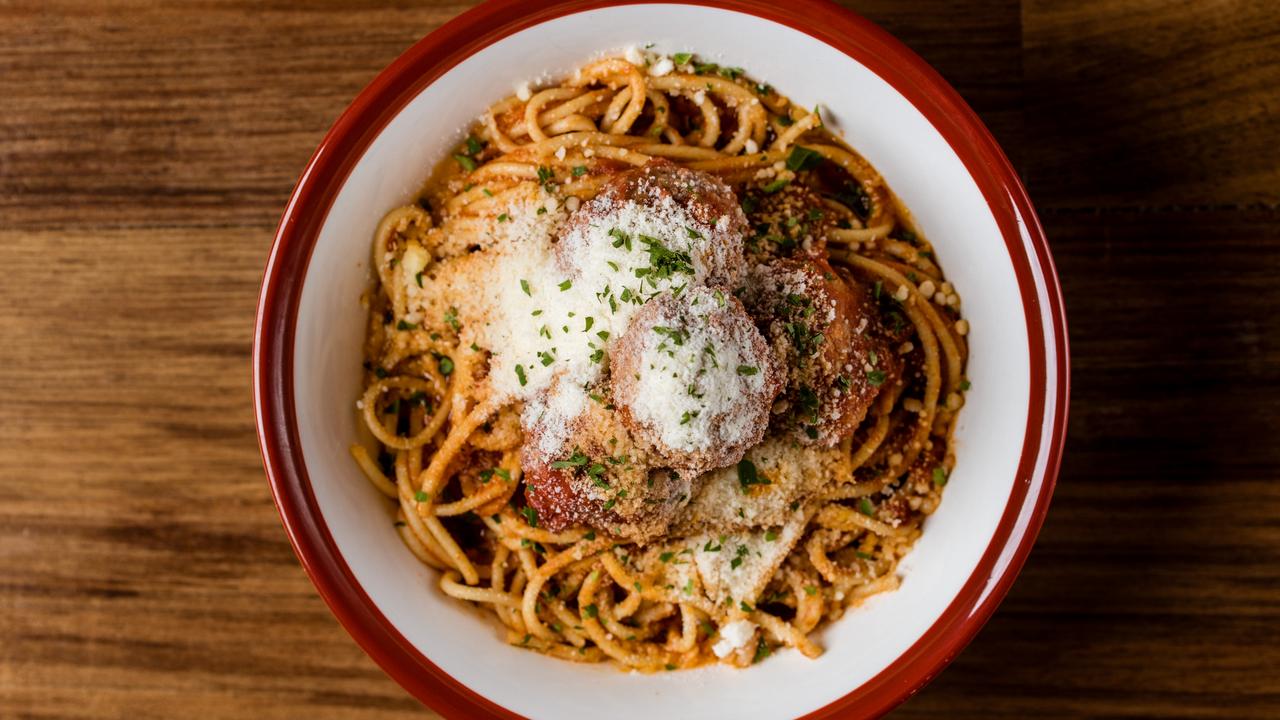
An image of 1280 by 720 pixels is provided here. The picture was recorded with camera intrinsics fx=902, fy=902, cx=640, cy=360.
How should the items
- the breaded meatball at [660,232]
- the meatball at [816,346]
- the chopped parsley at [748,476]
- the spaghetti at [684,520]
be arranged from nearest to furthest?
the breaded meatball at [660,232] → the meatball at [816,346] → the chopped parsley at [748,476] → the spaghetti at [684,520]

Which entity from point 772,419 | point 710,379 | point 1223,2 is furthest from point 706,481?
A: point 1223,2

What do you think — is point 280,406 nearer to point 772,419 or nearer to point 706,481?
point 706,481

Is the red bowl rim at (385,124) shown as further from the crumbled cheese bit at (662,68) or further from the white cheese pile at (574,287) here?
the white cheese pile at (574,287)

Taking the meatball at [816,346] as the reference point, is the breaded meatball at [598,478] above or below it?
below

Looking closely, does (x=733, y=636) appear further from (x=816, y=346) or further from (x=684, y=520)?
(x=816, y=346)

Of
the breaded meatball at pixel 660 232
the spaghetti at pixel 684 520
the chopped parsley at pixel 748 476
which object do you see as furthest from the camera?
the spaghetti at pixel 684 520

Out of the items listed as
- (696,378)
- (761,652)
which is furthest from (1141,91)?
(761,652)

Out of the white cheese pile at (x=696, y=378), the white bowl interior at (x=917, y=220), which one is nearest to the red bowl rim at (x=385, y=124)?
the white bowl interior at (x=917, y=220)

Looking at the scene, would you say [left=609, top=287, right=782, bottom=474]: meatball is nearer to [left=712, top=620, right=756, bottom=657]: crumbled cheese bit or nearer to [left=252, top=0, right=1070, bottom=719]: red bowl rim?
[left=712, top=620, right=756, bottom=657]: crumbled cheese bit
